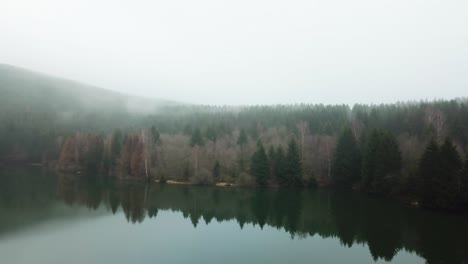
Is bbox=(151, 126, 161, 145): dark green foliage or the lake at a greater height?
bbox=(151, 126, 161, 145): dark green foliage

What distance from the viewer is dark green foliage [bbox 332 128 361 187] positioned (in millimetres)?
70188

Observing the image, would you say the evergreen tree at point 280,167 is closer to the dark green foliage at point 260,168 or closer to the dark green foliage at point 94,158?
the dark green foliage at point 260,168

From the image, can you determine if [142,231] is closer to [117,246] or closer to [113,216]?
[117,246]

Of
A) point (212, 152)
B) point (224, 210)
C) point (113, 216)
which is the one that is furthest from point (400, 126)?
point (113, 216)

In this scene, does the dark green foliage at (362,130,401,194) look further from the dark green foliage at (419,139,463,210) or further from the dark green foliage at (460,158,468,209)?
the dark green foliage at (460,158,468,209)

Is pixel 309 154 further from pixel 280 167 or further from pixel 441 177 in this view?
pixel 441 177

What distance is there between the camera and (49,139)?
11938cm

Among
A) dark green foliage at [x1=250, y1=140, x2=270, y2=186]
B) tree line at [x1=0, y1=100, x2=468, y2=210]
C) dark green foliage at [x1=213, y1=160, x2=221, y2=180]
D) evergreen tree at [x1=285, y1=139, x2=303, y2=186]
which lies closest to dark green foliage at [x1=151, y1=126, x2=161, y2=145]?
tree line at [x1=0, y1=100, x2=468, y2=210]

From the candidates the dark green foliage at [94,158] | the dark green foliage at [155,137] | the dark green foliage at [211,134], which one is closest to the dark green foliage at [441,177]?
the dark green foliage at [211,134]

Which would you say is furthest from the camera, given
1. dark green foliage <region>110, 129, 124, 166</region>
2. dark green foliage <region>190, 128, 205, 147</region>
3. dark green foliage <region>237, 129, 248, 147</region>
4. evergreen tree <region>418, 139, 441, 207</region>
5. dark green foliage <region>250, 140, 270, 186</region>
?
dark green foliage <region>110, 129, 124, 166</region>

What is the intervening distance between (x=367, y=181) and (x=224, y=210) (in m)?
30.5

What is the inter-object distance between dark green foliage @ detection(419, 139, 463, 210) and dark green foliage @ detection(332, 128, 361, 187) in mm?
22406

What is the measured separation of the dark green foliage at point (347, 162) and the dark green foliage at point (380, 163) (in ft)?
18.0

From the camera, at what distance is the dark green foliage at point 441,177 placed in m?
42.9
